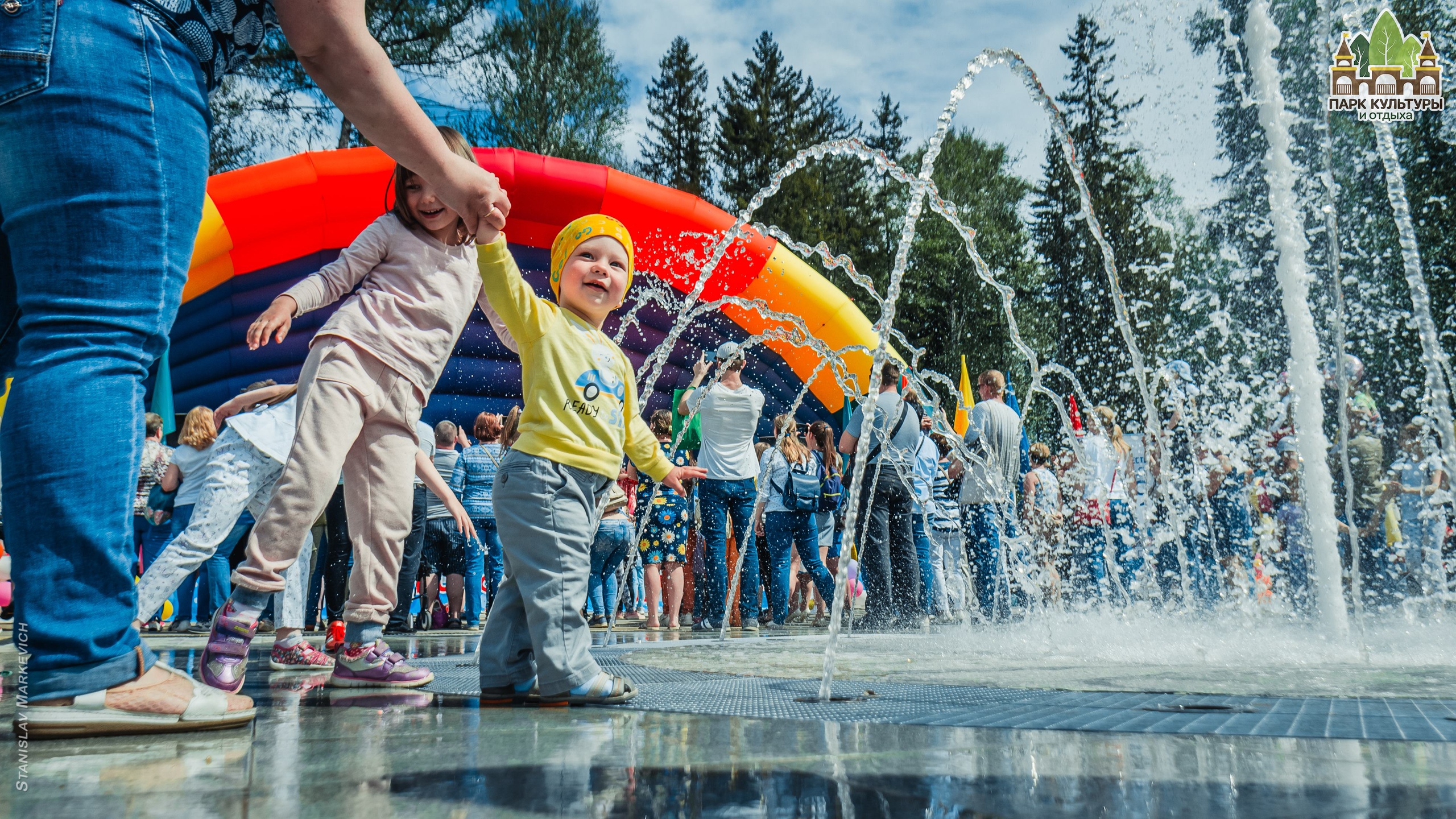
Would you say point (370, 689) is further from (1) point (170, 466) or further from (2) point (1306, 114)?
(2) point (1306, 114)

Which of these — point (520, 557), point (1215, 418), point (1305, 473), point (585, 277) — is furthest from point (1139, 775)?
point (1215, 418)

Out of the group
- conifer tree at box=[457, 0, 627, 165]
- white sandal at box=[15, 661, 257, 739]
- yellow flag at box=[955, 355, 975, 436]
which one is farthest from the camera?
conifer tree at box=[457, 0, 627, 165]

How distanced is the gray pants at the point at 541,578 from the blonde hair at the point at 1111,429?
5.46m

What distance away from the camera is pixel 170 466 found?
583 centimetres

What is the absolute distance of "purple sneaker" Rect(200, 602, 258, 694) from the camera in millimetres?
2164

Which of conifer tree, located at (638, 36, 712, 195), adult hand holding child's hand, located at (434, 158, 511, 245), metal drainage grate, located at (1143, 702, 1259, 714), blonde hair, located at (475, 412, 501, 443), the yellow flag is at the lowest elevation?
metal drainage grate, located at (1143, 702, 1259, 714)

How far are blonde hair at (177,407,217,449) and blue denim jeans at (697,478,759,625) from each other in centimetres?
294

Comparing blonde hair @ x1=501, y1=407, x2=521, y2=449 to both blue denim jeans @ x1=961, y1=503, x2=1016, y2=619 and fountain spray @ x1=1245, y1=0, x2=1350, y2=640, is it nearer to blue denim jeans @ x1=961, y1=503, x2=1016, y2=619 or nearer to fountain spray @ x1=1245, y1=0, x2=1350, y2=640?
blue denim jeans @ x1=961, y1=503, x2=1016, y2=619

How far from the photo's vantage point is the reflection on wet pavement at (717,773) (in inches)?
42.1

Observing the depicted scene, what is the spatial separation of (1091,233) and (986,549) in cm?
2476

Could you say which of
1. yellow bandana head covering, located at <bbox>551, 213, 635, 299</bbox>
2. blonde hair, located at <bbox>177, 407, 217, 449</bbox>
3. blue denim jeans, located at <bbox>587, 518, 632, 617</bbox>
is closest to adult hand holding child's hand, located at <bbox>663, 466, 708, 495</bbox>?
yellow bandana head covering, located at <bbox>551, 213, 635, 299</bbox>

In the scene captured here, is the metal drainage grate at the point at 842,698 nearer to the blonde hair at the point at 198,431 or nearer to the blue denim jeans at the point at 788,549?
the blue denim jeans at the point at 788,549

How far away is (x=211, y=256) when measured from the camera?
8.54m

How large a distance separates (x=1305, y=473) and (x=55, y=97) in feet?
15.1
